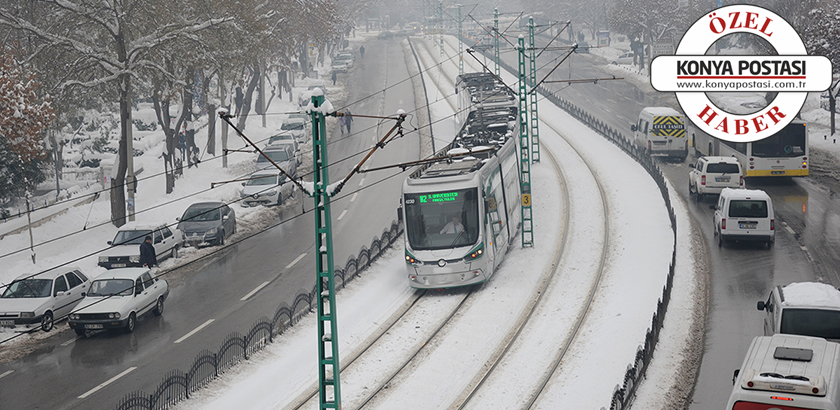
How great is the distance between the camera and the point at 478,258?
81.5 feet

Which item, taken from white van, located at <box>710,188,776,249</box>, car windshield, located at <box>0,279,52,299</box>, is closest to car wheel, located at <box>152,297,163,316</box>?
car windshield, located at <box>0,279,52,299</box>

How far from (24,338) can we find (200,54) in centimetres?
1759

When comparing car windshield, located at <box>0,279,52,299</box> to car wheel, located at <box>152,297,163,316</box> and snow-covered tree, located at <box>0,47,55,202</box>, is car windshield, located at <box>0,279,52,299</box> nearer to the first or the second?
car wheel, located at <box>152,297,163,316</box>

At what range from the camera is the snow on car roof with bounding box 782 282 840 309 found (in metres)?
17.5

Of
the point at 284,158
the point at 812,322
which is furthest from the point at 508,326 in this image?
the point at 284,158

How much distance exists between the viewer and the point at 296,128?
5731cm

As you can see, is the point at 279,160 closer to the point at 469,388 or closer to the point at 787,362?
the point at 469,388

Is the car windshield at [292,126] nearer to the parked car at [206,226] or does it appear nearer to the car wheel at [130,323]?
the parked car at [206,226]

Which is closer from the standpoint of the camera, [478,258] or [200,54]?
[478,258]

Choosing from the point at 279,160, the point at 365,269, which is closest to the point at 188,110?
the point at 279,160

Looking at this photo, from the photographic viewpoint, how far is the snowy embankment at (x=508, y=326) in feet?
62.2

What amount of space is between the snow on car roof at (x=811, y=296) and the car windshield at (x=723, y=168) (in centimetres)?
1743

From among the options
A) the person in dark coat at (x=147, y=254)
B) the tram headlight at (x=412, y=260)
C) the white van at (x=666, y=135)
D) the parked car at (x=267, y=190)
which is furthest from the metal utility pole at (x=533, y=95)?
the person in dark coat at (x=147, y=254)

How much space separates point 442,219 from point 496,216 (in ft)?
7.75
